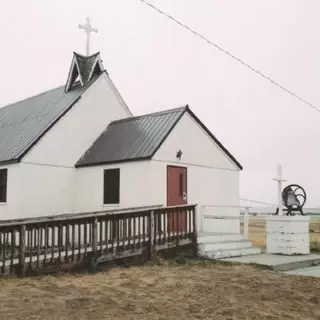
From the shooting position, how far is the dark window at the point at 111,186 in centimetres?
1603

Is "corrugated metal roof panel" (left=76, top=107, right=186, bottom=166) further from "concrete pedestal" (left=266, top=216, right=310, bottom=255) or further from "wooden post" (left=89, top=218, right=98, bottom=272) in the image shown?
"concrete pedestal" (left=266, top=216, right=310, bottom=255)

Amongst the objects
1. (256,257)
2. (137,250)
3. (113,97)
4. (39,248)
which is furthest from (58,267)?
(113,97)

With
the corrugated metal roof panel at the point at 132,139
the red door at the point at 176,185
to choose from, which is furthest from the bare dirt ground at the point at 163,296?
the corrugated metal roof panel at the point at 132,139

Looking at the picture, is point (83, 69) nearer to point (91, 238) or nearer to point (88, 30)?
point (88, 30)

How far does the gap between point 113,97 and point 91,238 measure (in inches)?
381

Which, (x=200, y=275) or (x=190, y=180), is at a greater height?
(x=190, y=180)

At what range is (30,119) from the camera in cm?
1939

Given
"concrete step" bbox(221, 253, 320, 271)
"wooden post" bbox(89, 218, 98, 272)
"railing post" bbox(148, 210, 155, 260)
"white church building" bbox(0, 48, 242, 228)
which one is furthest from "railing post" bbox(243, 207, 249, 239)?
"wooden post" bbox(89, 218, 98, 272)

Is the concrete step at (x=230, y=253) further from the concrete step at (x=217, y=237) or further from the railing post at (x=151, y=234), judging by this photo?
the railing post at (x=151, y=234)

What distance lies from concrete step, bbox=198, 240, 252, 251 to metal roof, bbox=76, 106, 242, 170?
10.9 feet

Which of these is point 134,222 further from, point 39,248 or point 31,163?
point 31,163

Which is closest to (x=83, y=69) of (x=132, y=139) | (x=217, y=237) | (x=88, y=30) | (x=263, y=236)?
(x=88, y=30)

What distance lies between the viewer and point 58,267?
1023 centimetres

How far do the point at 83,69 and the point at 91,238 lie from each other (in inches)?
425
